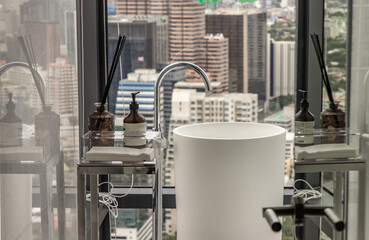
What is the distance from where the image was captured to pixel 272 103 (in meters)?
3.01

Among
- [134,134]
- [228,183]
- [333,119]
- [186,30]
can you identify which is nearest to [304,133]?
[333,119]

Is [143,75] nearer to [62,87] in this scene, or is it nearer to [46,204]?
[62,87]

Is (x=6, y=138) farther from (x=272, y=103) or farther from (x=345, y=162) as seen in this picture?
(x=272, y=103)

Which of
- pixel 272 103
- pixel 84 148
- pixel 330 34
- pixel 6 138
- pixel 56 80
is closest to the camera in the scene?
pixel 6 138

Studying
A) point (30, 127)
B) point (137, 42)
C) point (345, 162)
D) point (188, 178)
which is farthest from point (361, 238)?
point (137, 42)

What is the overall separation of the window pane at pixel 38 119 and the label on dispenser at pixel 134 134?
22 cm

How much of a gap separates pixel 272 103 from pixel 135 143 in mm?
900

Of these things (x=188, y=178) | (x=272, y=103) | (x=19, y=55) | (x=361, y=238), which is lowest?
(x=361, y=238)

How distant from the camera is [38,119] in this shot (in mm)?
1939

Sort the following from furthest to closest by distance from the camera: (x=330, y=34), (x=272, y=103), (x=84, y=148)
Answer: (x=272, y=103), (x=330, y=34), (x=84, y=148)

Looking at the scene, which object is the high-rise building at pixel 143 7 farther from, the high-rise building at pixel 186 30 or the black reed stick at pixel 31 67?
the black reed stick at pixel 31 67

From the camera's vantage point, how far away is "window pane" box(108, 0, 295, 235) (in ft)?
9.82

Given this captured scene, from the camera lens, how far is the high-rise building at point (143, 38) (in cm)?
302

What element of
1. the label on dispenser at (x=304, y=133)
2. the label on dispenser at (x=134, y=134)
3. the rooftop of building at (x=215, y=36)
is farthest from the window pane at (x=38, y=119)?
the label on dispenser at (x=304, y=133)
